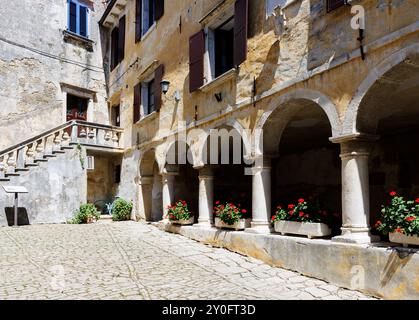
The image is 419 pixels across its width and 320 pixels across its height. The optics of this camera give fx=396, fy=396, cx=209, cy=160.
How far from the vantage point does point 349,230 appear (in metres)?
5.93

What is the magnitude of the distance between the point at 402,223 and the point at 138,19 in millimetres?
12681

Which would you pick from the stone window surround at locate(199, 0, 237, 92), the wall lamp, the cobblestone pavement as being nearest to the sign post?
the cobblestone pavement

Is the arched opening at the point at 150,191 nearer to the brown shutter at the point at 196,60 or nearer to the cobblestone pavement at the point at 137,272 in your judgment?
the cobblestone pavement at the point at 137,272

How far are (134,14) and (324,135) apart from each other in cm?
937

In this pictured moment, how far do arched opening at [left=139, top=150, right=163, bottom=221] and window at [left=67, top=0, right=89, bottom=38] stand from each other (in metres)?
7.65

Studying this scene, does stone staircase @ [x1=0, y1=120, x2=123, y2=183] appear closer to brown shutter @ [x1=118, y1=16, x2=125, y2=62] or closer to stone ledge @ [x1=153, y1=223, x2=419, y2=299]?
brown shutter @ [x1=118, y1=16, x2=125, y2=62]

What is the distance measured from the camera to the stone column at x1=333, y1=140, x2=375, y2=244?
589 centimetres

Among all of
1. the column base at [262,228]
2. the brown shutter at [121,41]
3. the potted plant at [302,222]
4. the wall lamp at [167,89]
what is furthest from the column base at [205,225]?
the brown shutter at [121,41]

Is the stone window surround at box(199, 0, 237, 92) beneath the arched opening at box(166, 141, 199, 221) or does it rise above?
above

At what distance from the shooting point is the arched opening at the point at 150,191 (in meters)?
13.9

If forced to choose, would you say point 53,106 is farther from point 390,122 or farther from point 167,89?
point 390,122

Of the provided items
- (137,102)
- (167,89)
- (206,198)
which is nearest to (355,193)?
(206,198)
